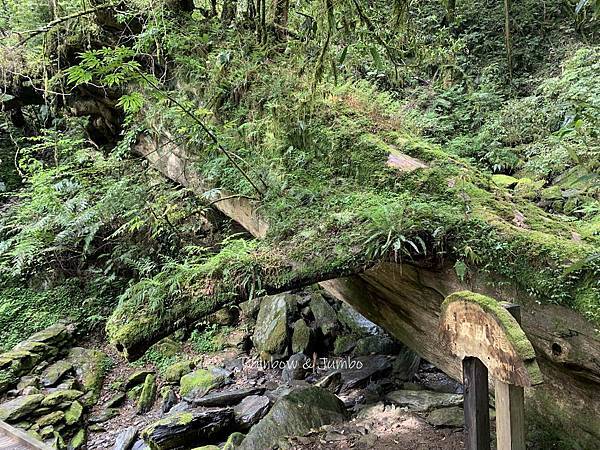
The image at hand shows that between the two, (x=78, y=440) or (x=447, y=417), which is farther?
(x=78, y=440)

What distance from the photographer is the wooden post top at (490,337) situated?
6.54ft

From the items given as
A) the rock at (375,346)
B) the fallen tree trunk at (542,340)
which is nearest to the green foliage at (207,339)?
the rock at (375,346)

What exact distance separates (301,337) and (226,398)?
63.4 inches

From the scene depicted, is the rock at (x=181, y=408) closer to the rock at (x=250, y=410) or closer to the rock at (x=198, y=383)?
the rock at (x=198, y=383)

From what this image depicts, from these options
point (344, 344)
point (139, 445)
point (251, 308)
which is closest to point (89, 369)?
point (139, 445)

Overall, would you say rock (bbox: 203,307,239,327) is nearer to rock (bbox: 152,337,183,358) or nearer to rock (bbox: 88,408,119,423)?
rock (bbox: 152,337,183,358)

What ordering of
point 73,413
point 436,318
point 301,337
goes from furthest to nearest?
point 301,337, point 73,413, point 436,318

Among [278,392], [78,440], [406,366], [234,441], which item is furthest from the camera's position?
[78,440]

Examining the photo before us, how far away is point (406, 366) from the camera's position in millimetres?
6094

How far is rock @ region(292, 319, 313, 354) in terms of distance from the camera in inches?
297

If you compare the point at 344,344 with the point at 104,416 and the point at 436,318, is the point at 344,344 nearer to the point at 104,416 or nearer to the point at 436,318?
the point at 436,318

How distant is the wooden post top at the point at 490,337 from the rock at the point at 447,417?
239 centimetres

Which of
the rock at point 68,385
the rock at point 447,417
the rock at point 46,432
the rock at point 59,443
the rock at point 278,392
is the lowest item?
the rock at point 59,443

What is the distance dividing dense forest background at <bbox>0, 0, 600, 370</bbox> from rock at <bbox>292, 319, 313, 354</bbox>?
7.55 ft
